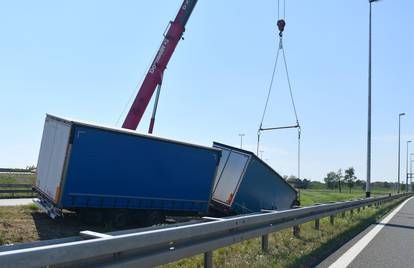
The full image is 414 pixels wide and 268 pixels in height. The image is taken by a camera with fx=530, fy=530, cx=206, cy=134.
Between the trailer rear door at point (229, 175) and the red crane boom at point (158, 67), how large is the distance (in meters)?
3.95

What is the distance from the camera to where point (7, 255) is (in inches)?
132

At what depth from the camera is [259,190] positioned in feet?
60.5

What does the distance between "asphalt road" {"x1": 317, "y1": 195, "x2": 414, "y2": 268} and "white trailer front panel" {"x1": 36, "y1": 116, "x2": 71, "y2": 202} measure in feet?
23.5

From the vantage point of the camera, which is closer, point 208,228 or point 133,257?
point 133,257

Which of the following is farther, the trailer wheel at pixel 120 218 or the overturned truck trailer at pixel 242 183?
the overturned truck trailer at pixel 242 183

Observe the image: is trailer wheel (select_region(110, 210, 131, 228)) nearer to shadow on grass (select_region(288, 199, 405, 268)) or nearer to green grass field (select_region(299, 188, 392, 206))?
shadow on grass (select_region(288, 199, 405, 268))

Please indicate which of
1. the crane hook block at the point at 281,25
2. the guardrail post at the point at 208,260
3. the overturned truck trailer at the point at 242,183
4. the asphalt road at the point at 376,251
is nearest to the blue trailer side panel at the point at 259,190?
the overturned truck trailer at the point at 242,183

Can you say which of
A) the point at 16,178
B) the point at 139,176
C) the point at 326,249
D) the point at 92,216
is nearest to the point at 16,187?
the point at 16,178

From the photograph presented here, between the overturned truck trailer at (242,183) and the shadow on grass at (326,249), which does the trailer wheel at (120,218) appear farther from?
the shadow on grass at (326,249)

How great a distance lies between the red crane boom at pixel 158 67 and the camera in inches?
804

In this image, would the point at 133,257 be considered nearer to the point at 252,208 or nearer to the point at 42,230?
the point at 42,230

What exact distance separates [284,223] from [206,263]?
132 inches

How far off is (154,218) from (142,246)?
36.0ft

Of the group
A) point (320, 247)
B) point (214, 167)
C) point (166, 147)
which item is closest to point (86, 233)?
point (320, 247)
